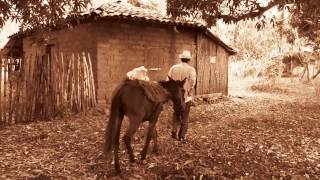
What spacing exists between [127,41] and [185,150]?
266 inches

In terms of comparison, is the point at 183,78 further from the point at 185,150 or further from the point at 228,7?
the point at 228,7

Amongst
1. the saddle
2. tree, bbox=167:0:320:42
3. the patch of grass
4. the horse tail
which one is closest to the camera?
the horse tail

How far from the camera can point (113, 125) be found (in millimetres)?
6000

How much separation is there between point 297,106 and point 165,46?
5.66m

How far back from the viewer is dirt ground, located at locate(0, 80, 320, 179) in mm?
6254

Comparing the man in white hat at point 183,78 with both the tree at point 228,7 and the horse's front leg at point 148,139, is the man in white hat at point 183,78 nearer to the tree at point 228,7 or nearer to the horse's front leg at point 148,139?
the tree at point 228,7

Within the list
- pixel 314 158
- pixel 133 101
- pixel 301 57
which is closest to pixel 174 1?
pixel 133 101

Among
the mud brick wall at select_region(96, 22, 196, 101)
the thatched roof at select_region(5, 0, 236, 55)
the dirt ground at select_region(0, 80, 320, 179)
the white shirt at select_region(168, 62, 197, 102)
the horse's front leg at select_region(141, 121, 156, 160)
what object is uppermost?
the thatched roof at select_region(5, 0, 236, 55)

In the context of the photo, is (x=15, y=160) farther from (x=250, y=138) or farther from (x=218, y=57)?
(x=218, y=57)

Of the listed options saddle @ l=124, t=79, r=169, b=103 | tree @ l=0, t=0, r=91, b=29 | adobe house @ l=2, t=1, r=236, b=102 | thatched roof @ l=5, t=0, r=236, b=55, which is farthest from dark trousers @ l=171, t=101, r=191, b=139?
thatched roof @ l=5, t=0, r=236, b=55

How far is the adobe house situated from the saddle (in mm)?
5018

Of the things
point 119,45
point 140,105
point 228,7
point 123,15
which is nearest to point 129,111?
point 140,105

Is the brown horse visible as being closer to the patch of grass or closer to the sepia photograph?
the sepia photograph

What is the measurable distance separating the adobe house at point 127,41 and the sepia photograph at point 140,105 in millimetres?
38
